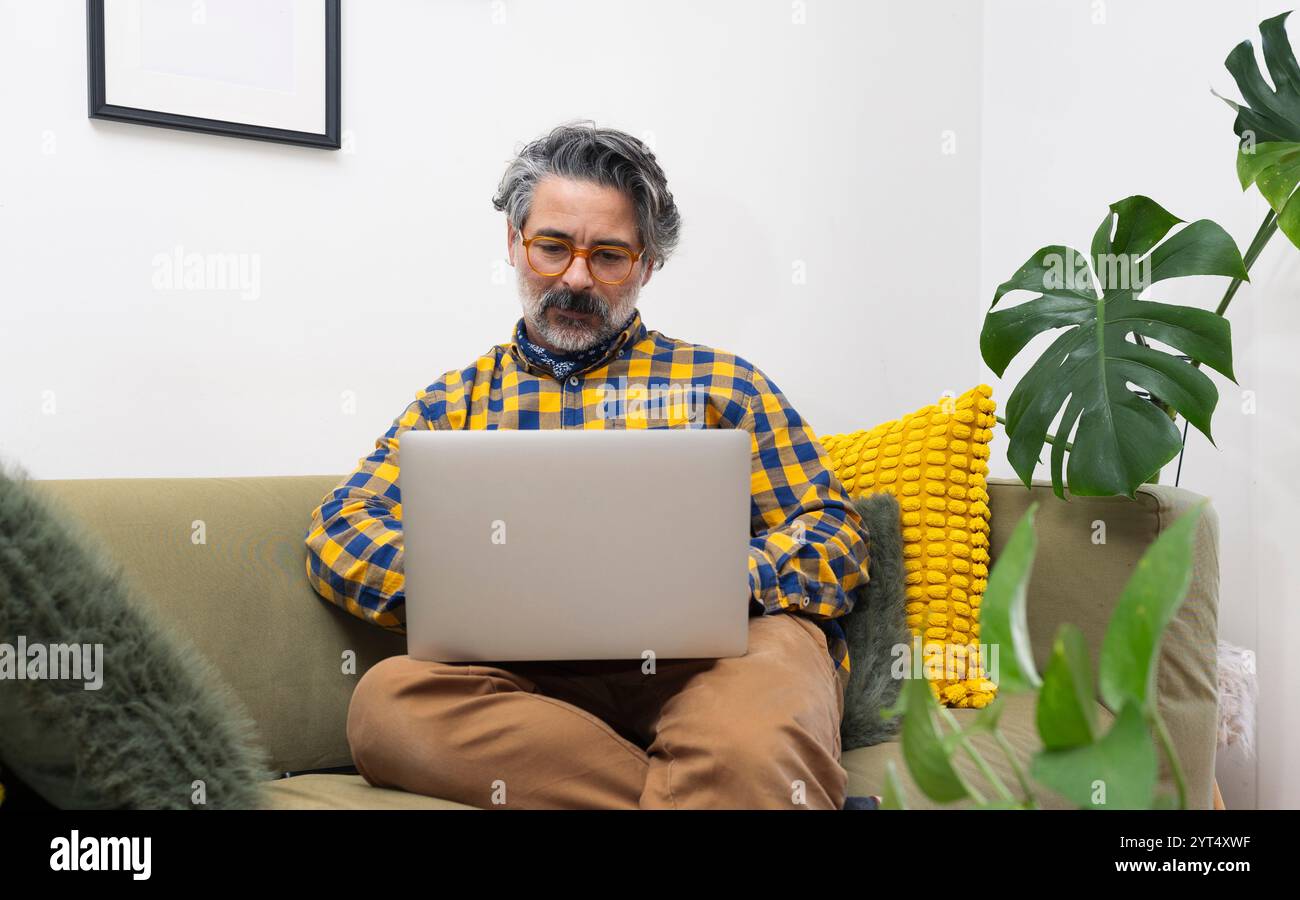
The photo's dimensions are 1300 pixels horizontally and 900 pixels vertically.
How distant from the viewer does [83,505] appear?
1415mm

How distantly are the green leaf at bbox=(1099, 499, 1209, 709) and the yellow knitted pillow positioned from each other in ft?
4.18

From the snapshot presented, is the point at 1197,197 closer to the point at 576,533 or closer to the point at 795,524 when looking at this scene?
the point at 795,524

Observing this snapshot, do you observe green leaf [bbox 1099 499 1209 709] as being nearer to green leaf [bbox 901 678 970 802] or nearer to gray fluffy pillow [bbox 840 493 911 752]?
green leaf [bbox 901 678 970 802]

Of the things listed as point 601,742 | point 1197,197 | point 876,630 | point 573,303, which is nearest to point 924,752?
point 601,742

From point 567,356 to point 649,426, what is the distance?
0.18m

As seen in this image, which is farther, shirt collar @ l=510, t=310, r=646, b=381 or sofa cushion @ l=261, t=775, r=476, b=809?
shirt collar @ l=510, t=310, r=646, b=381

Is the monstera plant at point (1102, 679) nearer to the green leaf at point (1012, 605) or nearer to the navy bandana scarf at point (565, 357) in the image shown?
the green leaf at point (1012, 605)

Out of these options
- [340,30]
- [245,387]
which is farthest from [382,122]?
[245,387]

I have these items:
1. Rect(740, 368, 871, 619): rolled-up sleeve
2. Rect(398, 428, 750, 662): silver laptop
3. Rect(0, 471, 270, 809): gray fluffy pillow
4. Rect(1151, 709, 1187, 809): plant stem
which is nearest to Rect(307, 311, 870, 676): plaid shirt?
Rect(740, 368, 871, 619): rolled-up sleeve

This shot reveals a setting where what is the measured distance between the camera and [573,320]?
1688 mm

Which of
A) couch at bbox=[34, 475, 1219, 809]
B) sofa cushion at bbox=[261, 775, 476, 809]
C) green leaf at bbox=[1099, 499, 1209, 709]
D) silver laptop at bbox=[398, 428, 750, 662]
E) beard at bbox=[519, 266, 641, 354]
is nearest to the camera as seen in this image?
green leaf at bbox=[1099, 499, 1209, 709]

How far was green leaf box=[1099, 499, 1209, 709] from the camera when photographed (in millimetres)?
310

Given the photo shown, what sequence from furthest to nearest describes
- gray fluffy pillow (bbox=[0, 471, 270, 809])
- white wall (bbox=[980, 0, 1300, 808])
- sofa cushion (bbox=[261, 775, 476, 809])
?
white wall (bbox=[980, 0, 1300, 808]), sofa cushion (bbox=[261, 775, 476, 809]), gray fluffy pillow (bbox=[0, 471, 270, 809])
